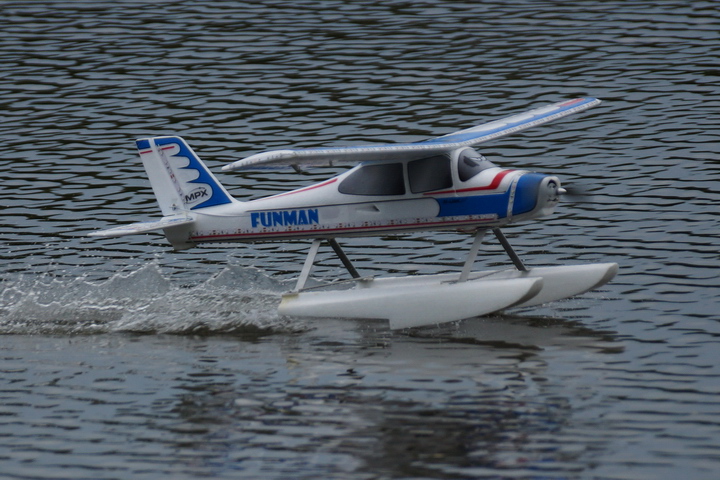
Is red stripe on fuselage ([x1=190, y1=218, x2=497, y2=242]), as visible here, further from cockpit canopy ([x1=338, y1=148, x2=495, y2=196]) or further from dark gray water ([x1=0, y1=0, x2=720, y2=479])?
dark gray water ([x1=0, y1=0, x2=720, y2=479])

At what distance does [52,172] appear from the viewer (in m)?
21.0

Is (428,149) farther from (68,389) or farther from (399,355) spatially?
(68,389)

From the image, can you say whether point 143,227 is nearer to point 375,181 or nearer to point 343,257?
point 343,257

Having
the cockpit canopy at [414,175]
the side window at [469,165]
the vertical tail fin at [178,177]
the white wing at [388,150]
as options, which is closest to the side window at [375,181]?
the cockpit canopy at [414,175]

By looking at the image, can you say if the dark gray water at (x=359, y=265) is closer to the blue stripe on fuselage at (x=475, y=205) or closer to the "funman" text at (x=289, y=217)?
the "funman" text at (x=289, y=217)

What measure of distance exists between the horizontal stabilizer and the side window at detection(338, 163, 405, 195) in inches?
82.8

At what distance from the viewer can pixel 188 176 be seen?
1464 centimetres

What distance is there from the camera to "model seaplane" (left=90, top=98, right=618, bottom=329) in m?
13.4

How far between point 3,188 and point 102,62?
9621mm

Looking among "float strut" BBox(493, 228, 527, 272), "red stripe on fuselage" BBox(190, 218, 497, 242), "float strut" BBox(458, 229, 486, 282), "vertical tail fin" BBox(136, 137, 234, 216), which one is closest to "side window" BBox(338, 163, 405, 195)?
"red stripe on fuselage" BBox(190, 218, 497, 242)

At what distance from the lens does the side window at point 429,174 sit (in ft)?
45.0

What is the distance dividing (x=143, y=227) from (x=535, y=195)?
487 cm

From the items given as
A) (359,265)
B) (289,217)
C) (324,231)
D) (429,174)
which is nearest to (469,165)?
(429,174)

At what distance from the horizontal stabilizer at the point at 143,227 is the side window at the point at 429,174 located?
2.92 m
